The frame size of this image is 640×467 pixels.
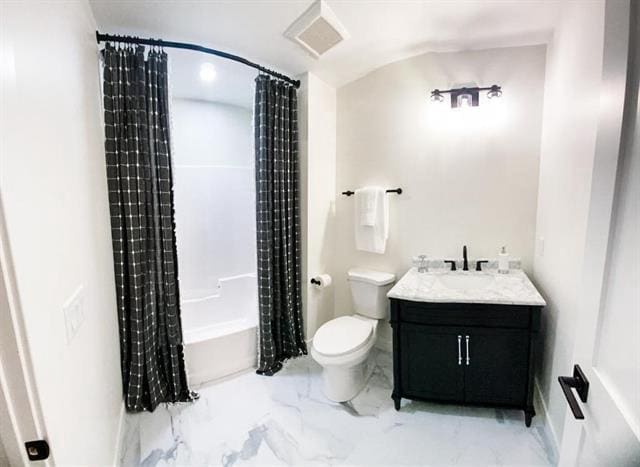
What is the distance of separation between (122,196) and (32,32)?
3.24 ft

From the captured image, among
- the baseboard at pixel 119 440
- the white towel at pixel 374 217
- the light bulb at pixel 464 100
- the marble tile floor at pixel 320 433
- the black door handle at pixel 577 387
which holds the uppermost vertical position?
the light bulb at pixel 464 100

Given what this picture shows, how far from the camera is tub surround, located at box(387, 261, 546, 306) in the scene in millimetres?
1700

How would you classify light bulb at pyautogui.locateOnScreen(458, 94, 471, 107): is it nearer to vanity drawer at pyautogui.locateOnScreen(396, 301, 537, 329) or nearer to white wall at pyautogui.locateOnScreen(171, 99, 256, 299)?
vanity drawer at pyautogui.locateOnScreen(396, 301, 537, 329)

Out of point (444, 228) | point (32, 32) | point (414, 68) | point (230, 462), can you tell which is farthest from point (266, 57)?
point (230, 462)

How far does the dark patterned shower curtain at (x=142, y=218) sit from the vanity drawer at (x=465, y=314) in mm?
1428

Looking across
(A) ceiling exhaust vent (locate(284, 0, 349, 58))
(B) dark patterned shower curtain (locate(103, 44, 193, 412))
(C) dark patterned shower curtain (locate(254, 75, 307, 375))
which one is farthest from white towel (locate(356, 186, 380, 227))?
(B) dark patterned shower curtain (locate(103, 44, 193, 412))

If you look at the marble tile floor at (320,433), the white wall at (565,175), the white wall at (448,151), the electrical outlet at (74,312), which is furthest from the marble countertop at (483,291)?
the electrical outlet at (74,312)

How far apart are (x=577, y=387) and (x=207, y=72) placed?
2605mm

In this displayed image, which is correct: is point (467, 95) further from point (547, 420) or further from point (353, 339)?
point (547, 420)

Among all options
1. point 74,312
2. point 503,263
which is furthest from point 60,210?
point 503,263

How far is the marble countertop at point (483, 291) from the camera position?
1.69 meters

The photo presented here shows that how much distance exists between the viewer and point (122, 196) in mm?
1754

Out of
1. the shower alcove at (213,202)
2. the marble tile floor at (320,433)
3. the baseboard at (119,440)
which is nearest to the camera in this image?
the baseboard at (119,440)

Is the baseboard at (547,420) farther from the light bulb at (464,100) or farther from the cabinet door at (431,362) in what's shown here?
the light bulb at (464,100)
